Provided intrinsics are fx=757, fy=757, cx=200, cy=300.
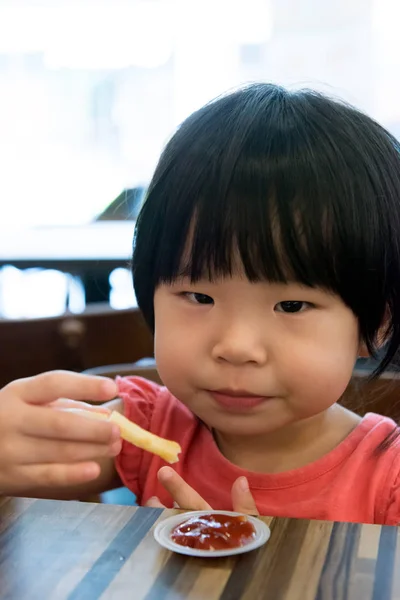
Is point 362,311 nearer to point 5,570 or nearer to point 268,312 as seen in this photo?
point 268,312

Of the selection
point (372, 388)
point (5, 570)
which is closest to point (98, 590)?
point (5, 570)

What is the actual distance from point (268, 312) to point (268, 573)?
315 millimetres

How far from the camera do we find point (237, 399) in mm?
847

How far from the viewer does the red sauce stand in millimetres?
588

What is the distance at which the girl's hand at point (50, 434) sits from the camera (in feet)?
2.39

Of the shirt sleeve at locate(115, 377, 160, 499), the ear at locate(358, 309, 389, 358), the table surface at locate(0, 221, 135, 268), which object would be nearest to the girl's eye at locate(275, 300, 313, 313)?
the ear at locate(358, 309, 389, 358)

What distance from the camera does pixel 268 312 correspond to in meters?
0.80

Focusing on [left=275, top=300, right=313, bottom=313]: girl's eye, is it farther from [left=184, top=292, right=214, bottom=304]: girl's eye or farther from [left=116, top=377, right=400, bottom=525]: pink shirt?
[left=116, top=377, right=400, bottom=525]: pink shirt

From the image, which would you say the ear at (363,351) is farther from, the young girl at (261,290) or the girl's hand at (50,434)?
the girl's hand at (50,434)

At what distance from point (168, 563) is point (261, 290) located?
0.32m

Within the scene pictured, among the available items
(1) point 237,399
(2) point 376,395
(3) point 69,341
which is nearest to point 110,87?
(3) point 69,341

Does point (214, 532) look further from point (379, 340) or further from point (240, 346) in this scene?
point (379, 340)

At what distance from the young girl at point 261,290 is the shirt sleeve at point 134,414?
0.41ft

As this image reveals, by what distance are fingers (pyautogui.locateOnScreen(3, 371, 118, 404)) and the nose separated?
0.13m
